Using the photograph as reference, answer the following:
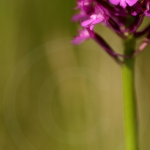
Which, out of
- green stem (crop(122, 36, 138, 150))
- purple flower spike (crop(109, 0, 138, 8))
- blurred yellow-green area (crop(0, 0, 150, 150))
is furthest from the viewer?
blurred yellow-green area (crop(0, 0, 150, 150))

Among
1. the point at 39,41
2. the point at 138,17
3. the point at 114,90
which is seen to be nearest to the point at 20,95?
the point at 39,41

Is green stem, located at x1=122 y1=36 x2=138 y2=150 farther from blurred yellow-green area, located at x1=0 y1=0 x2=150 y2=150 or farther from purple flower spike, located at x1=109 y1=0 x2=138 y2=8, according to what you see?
blurred yellow-green area, located at x1=0 y1=0 x2=150 y2=150

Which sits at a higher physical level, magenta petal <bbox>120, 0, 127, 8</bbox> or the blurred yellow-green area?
magenta petal <bbox>120, 0, 127, 8</bbox>

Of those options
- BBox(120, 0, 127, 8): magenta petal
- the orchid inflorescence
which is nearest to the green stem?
the orchid inflorescence

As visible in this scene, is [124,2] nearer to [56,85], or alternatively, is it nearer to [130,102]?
[130,102]

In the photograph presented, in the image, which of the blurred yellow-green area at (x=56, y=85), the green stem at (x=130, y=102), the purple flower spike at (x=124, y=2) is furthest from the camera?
the blurred yellow-green area at (x=56, y=85)

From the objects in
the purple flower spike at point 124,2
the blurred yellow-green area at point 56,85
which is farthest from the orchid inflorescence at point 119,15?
the blurred yellow-green area at point 56,85

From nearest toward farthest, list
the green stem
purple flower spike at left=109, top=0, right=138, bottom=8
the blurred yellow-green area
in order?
1. purple flower spike at left=109, top=0, right=138, bottom=8
2. the green stem
3. the blurred yellow-green area

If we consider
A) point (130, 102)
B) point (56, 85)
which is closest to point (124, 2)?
point (130, 102)

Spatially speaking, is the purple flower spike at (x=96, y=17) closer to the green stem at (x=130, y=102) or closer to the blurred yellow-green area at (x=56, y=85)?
the green stem at (x=130, y=102)

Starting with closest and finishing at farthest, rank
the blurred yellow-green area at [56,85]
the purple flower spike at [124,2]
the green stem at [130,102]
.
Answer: the purple flower spike at [124,2] → the green stem at [130,102] → the blurred yellow-green area at [56,85]
